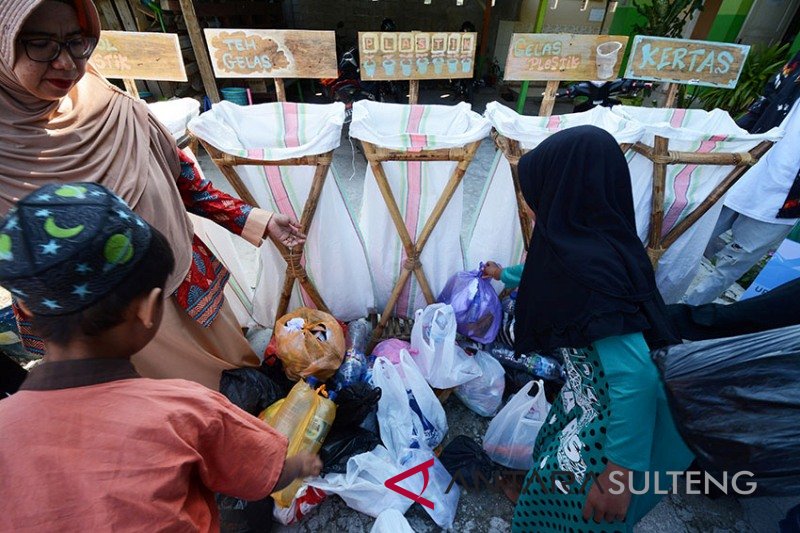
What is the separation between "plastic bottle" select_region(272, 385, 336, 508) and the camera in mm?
1589

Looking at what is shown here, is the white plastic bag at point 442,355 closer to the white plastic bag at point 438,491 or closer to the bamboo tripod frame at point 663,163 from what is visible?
the white plastic bag at point 438,491

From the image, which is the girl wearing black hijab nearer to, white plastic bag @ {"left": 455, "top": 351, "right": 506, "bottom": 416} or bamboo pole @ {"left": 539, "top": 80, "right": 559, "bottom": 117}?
white plastic bag @ {"left": 455, "top": 351, "right": 506, "bottom": 416}

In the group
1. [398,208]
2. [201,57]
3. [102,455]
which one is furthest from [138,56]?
[102,455]

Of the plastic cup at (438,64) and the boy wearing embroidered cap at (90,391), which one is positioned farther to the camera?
the plastic cup at (438,64)

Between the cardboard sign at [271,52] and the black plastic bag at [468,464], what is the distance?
2.18 meters

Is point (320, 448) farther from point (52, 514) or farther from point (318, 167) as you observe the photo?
point (318, 167)

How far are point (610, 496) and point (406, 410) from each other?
0.99 m

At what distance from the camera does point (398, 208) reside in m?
2.14

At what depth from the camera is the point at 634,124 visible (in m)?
1.93

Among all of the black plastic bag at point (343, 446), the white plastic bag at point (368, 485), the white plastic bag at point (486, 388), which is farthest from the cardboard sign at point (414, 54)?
the white plastic bag at point (368, 485)

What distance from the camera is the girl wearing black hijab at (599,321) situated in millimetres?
986

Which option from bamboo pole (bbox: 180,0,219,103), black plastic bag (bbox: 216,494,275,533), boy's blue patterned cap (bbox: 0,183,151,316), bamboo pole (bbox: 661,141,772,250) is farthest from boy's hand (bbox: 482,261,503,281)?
bamboo pole (bbox: 180,0,219,103)

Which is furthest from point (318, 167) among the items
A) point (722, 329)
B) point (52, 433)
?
point (722, 329)

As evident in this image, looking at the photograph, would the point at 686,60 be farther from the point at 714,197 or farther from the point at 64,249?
the point at 64,249
